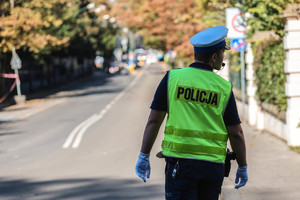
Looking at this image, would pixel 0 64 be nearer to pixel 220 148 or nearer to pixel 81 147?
pixel 81 147

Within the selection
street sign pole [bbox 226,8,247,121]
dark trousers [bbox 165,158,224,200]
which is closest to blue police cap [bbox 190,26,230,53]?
dark trousers [bbox 165,158,224,200]

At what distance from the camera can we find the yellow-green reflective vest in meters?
4.27

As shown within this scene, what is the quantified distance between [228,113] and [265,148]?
8.72 meters

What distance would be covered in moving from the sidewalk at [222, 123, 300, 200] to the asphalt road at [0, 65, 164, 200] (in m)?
1.14

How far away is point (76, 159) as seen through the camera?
1294 cm

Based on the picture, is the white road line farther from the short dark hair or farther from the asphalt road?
the short dark hair

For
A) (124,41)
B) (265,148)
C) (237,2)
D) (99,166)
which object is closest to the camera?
(99,166)

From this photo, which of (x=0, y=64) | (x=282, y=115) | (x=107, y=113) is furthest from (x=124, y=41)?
(x=282, y=115)

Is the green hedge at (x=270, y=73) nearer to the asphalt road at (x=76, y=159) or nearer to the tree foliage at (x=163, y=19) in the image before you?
the asphalt road at (x=76, y=159)

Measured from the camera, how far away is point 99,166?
11.9m

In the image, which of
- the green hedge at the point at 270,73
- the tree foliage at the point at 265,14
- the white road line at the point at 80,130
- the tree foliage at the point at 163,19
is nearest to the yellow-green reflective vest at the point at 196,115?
the green hedge at the point at 270,73

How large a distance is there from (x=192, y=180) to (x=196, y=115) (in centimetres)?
43

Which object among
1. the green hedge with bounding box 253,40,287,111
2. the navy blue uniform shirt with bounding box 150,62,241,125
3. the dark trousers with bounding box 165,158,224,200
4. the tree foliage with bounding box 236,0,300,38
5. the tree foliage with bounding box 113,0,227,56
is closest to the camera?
the dark trousers with bounding box 165,158,224,200

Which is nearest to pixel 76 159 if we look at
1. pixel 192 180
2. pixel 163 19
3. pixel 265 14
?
pixel 265 14
